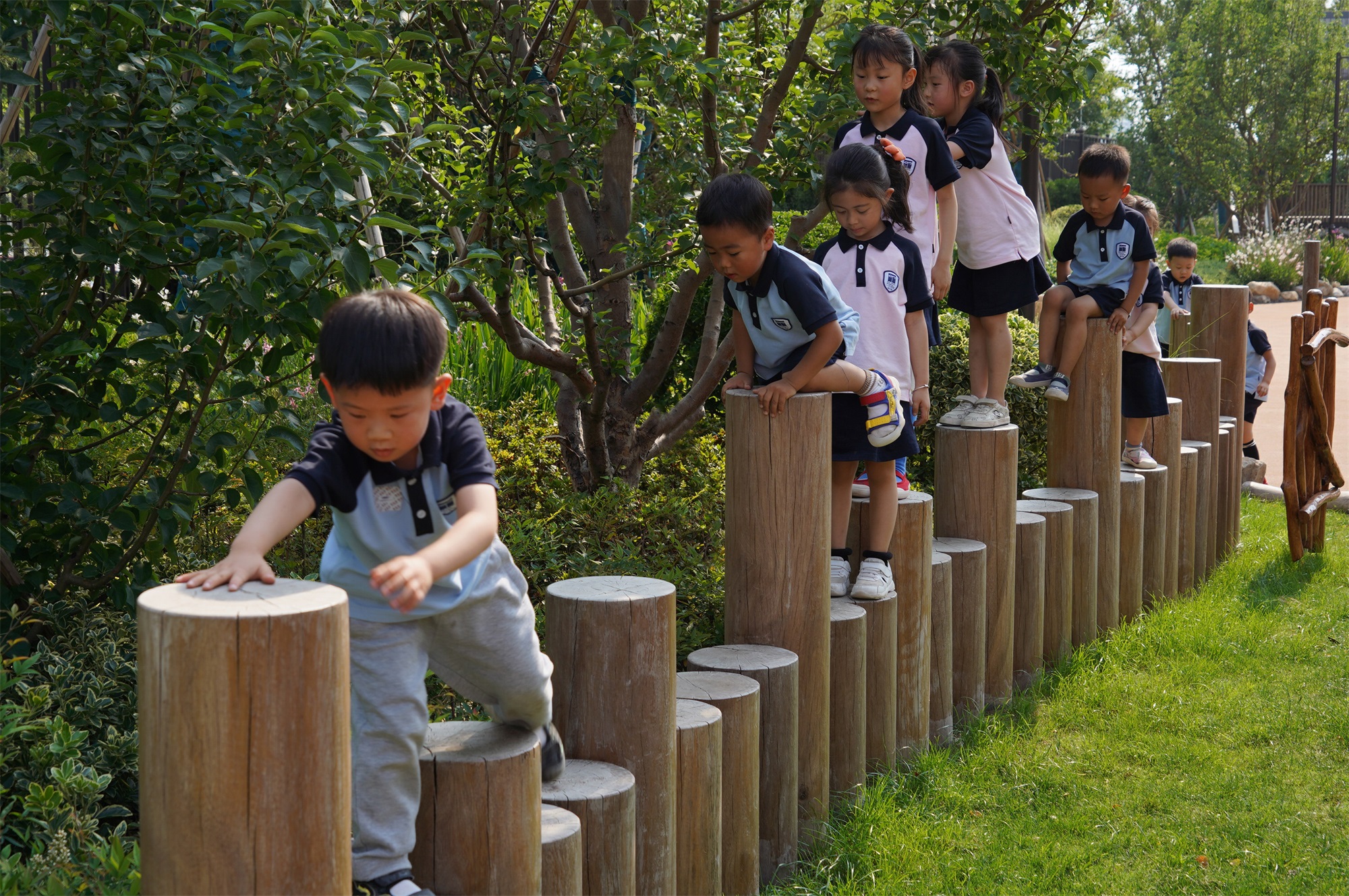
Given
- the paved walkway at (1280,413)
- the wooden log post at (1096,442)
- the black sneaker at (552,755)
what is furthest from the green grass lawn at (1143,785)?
the paved walkway at (1280,413)

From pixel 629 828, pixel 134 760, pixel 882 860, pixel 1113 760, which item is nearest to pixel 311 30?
pixel 134 760

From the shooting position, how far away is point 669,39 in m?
4.09

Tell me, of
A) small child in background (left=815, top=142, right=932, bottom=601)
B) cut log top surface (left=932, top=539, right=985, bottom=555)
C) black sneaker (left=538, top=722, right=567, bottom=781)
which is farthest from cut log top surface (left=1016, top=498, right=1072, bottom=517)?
black sneaker (left=538, top=722, right=567, bottom=781)

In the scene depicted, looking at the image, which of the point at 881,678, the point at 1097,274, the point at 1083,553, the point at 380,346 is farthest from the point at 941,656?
the point at 380,346

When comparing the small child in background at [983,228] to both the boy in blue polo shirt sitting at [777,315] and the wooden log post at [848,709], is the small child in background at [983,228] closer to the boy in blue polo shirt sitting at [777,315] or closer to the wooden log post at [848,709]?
the boy in blue polo shirt sitting at [777,315]

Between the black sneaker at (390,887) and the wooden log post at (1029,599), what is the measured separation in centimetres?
299

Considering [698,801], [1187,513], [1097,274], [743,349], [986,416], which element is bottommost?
[698,801]

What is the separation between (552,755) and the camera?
8.54ft

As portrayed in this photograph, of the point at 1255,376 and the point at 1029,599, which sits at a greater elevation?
the point at 1255,376

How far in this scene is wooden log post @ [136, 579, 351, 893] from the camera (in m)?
1.72

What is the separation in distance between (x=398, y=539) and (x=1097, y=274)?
3.82m

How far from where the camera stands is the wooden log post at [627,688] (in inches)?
108

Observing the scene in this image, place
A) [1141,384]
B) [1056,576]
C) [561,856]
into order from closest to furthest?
[561,856]
[1056,576]
[1141,384]

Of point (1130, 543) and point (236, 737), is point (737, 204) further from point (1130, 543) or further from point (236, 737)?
point (1130, 543)
